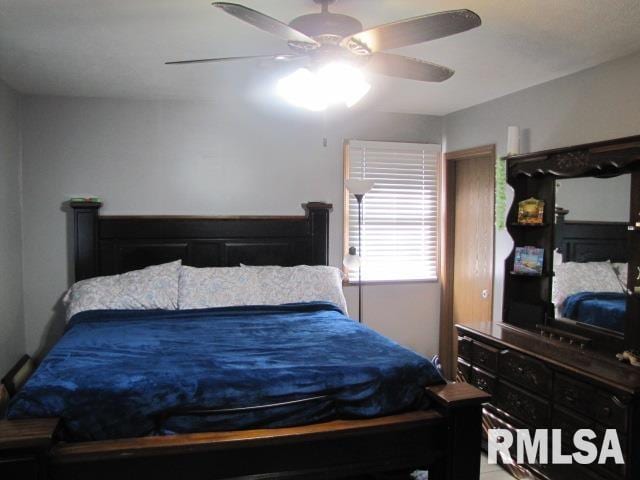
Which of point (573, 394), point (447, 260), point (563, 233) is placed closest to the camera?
point (573, 394)

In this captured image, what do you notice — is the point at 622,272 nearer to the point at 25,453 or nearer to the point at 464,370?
the point at 464,370

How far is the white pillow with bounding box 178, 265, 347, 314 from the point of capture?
3.51 metres

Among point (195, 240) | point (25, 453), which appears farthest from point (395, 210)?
point (25, 453)

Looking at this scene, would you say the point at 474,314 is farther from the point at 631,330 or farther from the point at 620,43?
the point at 620,43

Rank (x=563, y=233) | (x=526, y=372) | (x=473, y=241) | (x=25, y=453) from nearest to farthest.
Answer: (x=25, y=453) → (x=526, y=372) → (x=563, y=233) → (x=473, y=241)

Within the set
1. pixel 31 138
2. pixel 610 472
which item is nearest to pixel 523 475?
pixel 610 472

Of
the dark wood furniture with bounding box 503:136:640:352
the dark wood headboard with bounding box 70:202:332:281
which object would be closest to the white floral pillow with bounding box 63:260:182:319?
the dark wood headboard with bounding box 70:202:332:281

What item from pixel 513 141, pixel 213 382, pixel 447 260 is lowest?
pixel 213 382

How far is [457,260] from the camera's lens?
174 inches

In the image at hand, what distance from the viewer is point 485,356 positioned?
3123 mm

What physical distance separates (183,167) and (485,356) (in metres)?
2.62

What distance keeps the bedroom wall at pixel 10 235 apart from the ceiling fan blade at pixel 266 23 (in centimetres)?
240

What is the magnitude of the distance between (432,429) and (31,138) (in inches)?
134

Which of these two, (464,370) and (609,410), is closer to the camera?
(609,410)
